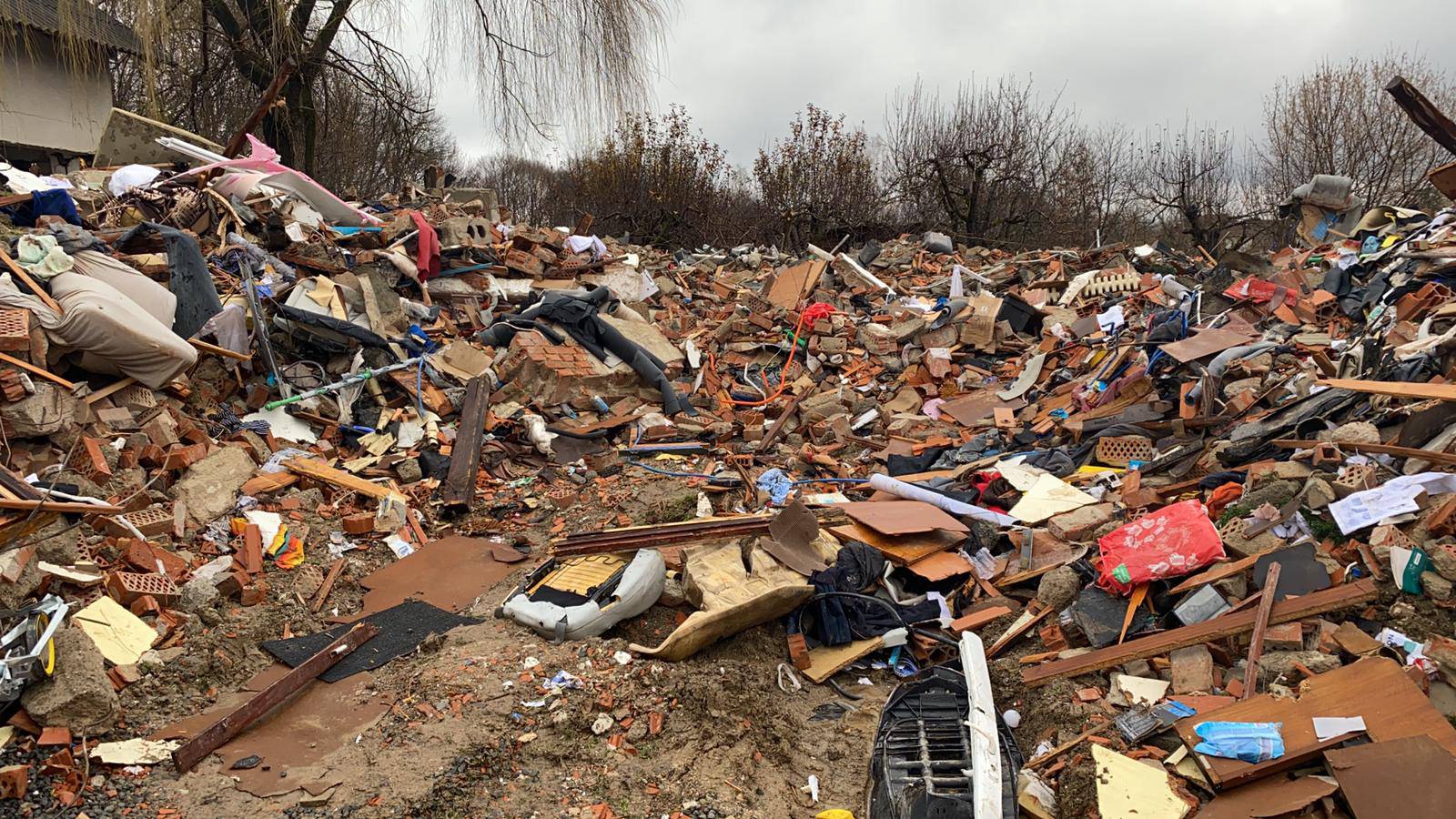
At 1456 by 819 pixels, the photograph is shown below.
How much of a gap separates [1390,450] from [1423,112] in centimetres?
549

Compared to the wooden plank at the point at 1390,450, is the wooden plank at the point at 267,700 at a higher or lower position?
lower

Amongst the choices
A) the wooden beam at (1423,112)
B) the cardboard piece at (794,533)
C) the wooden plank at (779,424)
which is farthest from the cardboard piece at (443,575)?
the wooden beam at (1423,112)

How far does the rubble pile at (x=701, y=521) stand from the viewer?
3.68m

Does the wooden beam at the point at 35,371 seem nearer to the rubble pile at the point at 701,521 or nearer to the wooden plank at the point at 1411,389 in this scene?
the rubble pile at the point at 701,521

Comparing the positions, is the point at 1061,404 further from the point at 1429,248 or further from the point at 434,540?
the point at 434,540

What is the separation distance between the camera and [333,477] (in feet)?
21.6

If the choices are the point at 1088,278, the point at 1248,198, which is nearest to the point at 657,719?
the point at 1088,278

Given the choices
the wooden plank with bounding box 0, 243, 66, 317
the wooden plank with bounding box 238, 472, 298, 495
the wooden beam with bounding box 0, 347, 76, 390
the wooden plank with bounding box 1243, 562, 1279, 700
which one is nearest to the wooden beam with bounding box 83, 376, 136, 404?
the wooden beam with bounding box 0, 347, 76, 390

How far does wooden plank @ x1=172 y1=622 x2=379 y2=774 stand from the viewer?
365cm

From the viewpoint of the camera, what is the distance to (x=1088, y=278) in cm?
1114

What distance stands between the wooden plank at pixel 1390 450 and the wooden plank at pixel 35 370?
794 centimetres

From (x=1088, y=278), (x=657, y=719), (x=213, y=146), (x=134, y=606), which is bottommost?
(x=657, y=719)

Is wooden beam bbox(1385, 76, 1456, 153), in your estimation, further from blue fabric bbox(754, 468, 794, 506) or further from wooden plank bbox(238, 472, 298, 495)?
wooden plank bbox(238, 472, 298, 495)

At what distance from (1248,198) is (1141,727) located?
18135 mm
